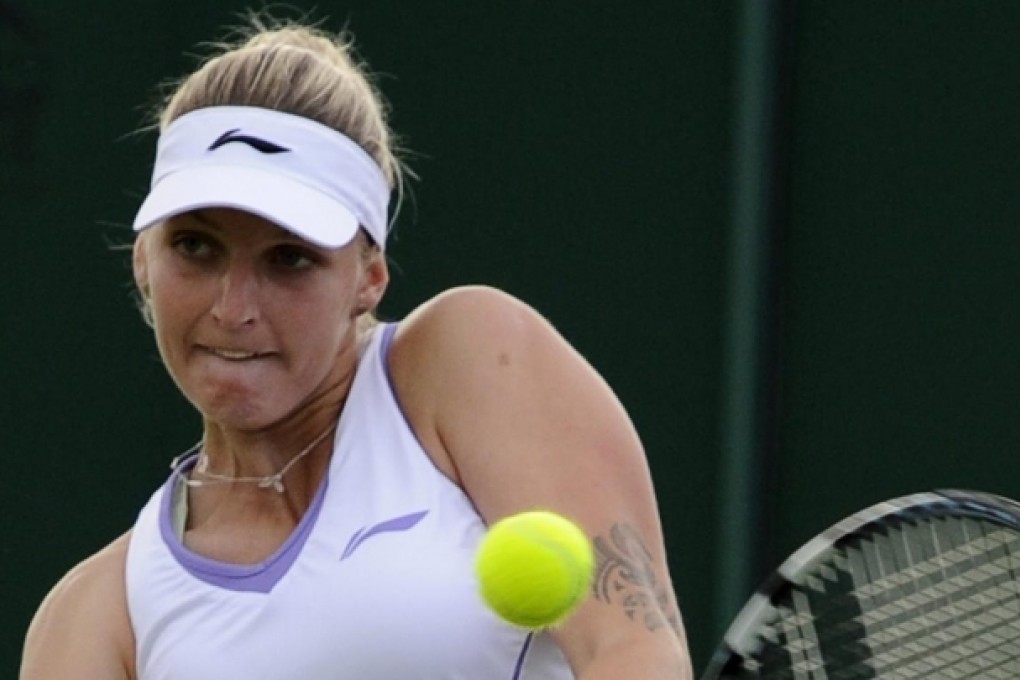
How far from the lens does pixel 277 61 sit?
288 cm

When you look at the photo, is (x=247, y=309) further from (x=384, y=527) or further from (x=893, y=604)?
(x=893, y=604)

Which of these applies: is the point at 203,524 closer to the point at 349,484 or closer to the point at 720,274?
the point at 349,484

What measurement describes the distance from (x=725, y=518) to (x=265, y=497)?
1826 millimetres

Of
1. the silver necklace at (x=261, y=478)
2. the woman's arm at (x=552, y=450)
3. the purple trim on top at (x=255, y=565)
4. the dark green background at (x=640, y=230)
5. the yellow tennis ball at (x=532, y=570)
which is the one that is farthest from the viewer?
the dark green background at (x=640, y=230)

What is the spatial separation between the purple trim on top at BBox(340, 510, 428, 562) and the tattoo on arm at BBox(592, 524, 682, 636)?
0.66ft

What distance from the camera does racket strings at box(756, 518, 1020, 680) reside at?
283 centimetres

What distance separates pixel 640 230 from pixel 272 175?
195cm

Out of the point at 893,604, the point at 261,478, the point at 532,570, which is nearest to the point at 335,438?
the point at 261,478

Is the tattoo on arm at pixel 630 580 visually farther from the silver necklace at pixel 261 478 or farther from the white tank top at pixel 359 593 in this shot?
the silver necklace at pixel 261 478

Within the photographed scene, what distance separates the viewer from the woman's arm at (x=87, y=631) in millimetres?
2928

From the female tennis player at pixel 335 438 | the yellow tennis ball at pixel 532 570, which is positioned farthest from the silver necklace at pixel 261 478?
the yellow tennis ball at pixel 532 570

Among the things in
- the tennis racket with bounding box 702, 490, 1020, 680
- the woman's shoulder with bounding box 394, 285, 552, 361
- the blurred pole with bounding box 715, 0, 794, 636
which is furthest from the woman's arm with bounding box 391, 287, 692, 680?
the blurred pole with bounding box 715, 0, 794, 636

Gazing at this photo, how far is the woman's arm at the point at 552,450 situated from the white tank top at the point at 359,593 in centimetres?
5

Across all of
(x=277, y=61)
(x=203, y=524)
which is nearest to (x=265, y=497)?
(x=203, y=524)
